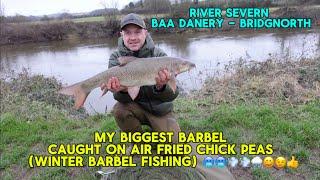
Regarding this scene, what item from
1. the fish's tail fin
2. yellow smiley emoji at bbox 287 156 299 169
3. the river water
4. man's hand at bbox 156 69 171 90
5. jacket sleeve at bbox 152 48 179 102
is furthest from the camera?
the river water

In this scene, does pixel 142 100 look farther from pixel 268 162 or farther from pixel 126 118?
pixel 268 162

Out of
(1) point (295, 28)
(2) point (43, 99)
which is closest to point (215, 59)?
(2) point (43, 99)

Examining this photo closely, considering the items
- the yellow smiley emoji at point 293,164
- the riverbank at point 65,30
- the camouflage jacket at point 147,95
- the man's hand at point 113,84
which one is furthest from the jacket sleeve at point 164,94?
the riverbank at point 65,30

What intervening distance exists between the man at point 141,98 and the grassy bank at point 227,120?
0.53 metres

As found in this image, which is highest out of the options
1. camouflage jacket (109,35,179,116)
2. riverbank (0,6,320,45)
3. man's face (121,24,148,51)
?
riverbank (0,6,320,45)

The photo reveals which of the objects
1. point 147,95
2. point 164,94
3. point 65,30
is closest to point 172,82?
point 164,94

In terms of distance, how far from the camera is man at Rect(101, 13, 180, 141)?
3.54m

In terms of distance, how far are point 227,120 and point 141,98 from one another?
1.41m

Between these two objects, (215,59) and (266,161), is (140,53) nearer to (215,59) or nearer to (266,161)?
(266,161)

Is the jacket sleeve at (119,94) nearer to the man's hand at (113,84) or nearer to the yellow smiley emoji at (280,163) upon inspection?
the man's hand at (113,84)

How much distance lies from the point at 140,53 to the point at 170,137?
36.4 inches

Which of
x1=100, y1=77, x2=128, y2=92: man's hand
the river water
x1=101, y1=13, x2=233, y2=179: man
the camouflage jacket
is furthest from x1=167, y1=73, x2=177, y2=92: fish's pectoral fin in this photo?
the river water

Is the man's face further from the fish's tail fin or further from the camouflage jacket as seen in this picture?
the fish's tail fin

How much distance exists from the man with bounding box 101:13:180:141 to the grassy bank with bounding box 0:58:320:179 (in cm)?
53
